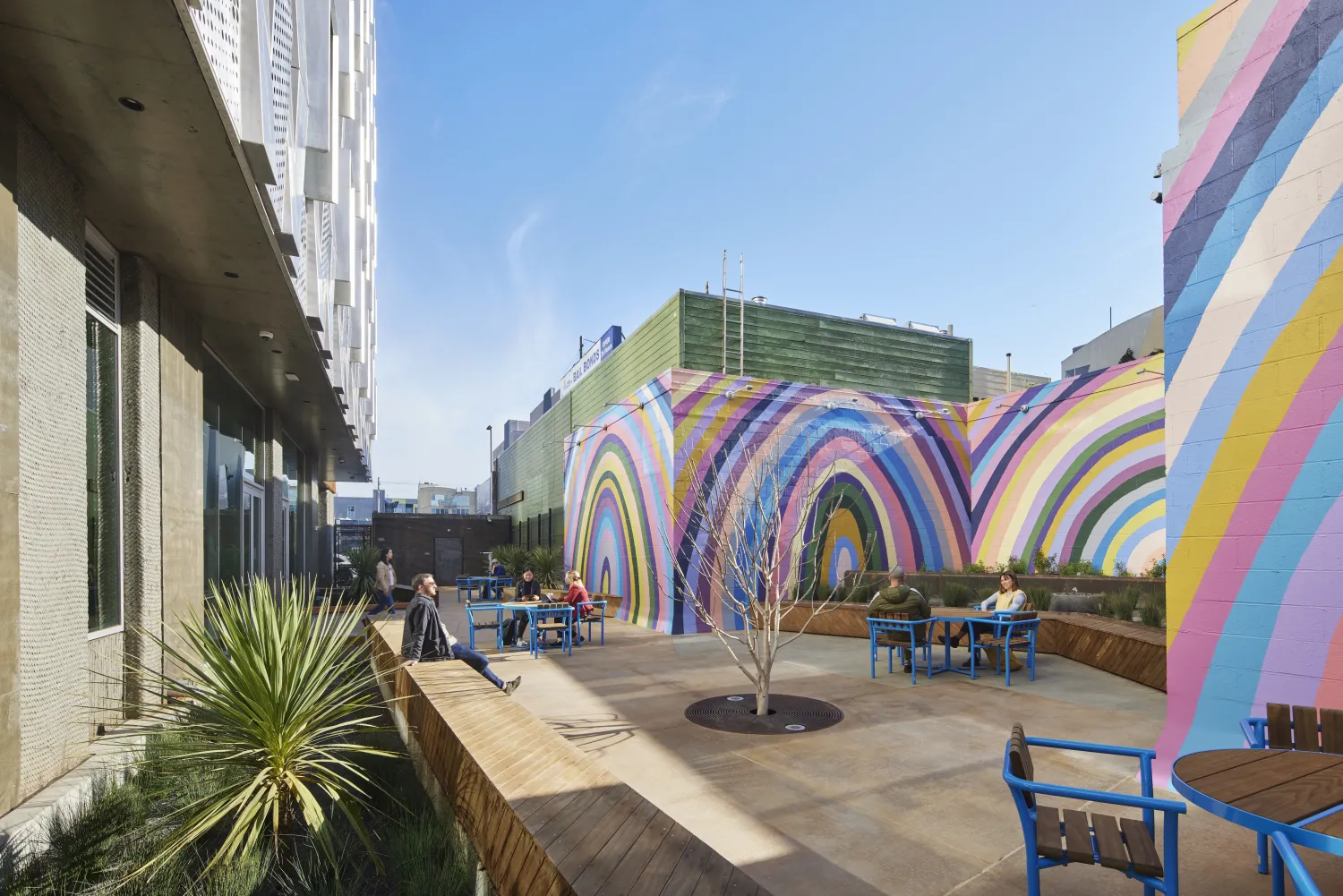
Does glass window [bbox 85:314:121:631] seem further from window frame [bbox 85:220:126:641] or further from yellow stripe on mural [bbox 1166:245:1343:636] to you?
yellow stripe on mural [bbox 1166:245:1343:636]

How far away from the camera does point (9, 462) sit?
3.86 meters

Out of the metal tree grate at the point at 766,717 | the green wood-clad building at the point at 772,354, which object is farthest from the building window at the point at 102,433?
the green wood-clad building at the point at 772,354

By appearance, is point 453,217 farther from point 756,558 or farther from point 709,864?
point 709,864

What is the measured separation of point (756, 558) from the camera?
293 inches

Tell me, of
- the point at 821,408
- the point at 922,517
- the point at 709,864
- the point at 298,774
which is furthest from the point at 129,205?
the point at 922,517

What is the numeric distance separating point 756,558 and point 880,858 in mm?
3754

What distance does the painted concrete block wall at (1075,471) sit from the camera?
11883 mm

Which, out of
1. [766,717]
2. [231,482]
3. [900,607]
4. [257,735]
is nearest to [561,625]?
[766,717]

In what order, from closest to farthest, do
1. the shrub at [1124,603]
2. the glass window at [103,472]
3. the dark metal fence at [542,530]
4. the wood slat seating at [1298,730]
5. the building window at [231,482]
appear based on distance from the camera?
1. the wood slat seating at [1298,730]
2. the glass window at [103,472]
3. the building window at [231,482]
4. the shrub at [1124,603]
5. the dark metal fence at [542,530]

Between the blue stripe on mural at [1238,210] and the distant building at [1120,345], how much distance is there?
35.7 ft

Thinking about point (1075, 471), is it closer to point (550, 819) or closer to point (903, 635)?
point (903, 635)

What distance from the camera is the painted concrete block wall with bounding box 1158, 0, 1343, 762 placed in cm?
416

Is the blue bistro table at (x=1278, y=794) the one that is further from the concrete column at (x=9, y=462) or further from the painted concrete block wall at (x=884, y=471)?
the painted concrete block wall at (x=884, y=471)

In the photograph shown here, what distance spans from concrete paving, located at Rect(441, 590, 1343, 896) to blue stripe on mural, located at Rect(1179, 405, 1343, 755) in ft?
1.84
